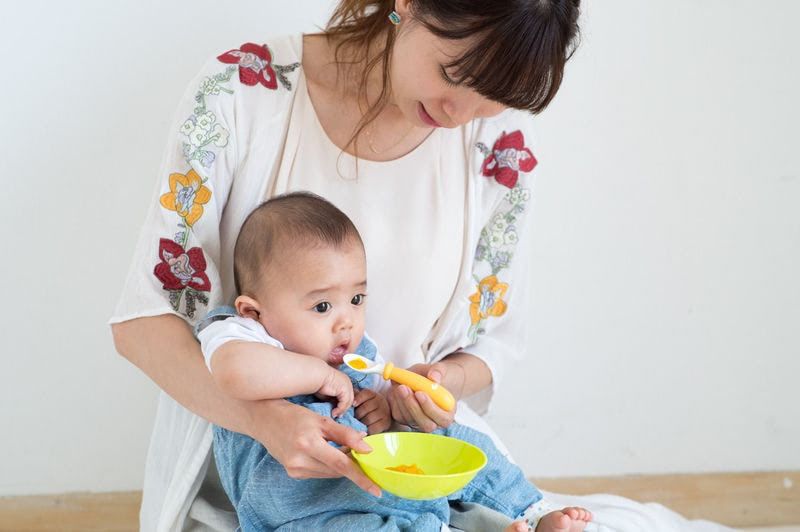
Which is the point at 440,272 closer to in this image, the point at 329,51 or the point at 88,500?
the point at 329,51

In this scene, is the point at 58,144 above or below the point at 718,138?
below

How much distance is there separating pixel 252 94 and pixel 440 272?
384 millimetres

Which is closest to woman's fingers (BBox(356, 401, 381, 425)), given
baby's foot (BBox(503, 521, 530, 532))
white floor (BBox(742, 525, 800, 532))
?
baby's foot (BBox(503, 521, 530, 532))

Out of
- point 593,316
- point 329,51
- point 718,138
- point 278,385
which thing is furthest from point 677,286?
point 278,385

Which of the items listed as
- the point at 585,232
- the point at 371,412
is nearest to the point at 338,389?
the point at 371,412

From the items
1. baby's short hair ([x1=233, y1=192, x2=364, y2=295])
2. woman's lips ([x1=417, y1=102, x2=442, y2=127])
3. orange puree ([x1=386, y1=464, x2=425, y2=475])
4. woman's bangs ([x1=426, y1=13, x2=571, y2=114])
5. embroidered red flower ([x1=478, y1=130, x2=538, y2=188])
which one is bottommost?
orange puree ([x1=386, y1=464, x2=425, y2=475])

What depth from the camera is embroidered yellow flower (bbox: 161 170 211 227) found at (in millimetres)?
1254

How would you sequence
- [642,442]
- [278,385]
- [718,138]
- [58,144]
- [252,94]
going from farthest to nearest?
[642,442]
[718,138]
[58,144]
[252,94]
[278,385]

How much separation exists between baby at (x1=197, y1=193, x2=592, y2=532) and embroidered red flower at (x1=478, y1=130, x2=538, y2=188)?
344 millimetres

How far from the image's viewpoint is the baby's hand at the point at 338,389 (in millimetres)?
1101

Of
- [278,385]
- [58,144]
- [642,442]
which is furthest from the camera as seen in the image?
[642,442]

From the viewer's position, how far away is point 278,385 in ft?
3.44

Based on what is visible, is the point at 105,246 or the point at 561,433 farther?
the point at 561,433

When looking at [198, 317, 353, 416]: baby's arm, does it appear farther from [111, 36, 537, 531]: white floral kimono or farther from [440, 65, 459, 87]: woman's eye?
[440, 65, 459, 87]: woman's eye
